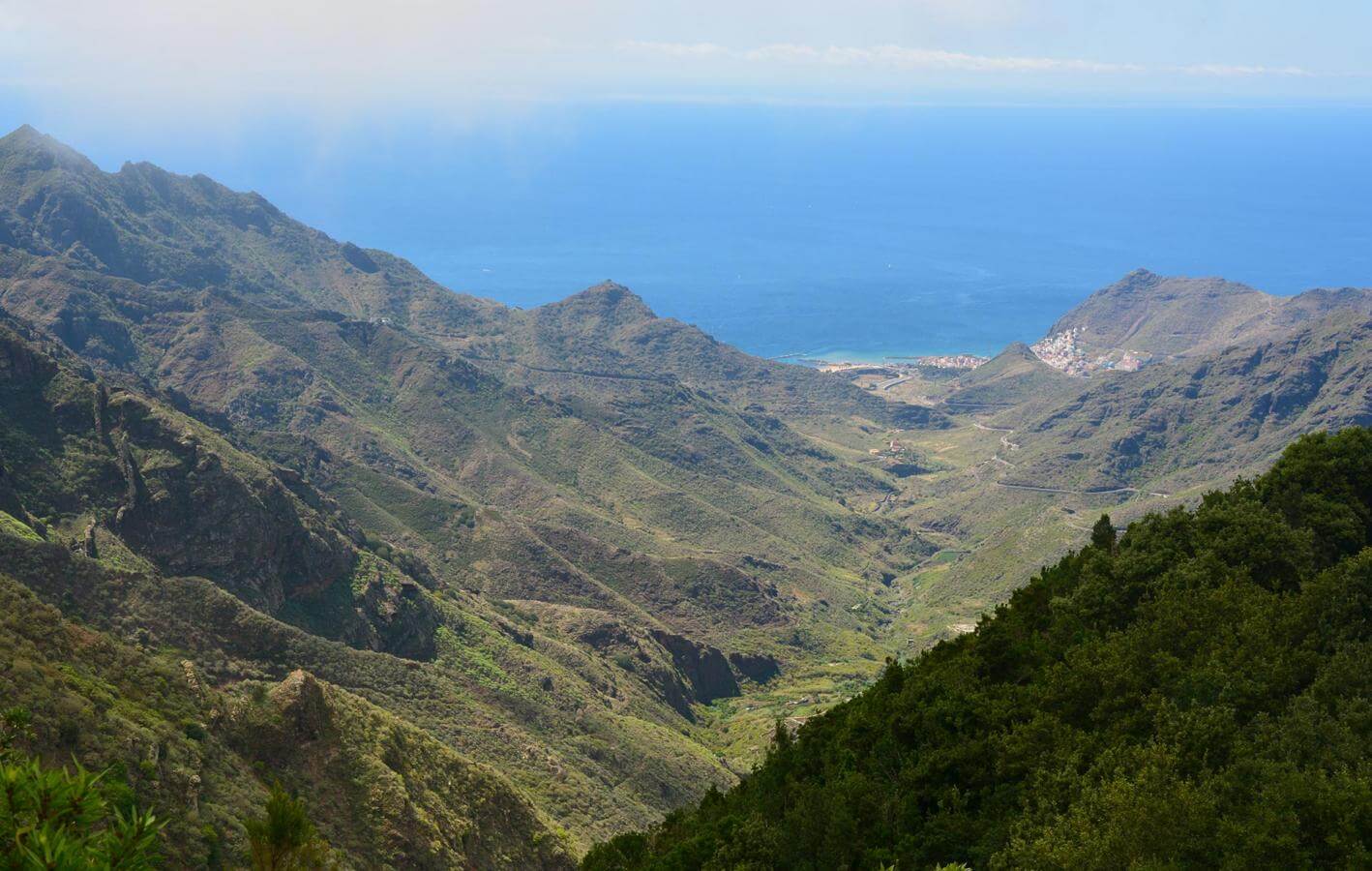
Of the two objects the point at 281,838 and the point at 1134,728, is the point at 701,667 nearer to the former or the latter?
the point at 1134,728

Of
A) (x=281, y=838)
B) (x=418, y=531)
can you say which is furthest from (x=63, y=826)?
(x=418, y=531)

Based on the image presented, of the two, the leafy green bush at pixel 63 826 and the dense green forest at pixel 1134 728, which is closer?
the leafy green bush at pixel 63 826

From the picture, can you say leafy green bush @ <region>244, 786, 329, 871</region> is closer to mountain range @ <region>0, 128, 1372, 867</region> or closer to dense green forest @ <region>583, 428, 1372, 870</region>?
dense green forest @ <region>583, 428, 1372, 870</region>

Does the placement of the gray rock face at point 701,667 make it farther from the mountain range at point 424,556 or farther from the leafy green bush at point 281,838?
the leafy green bush at point 281,838

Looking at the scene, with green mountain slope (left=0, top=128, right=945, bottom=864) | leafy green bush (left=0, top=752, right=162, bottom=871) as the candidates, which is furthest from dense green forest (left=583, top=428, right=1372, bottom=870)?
green mountain slope (left=0, top=128, right=945, bottom=864)

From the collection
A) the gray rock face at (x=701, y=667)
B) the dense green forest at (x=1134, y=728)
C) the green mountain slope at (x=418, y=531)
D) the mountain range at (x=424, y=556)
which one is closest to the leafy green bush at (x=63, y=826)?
Result: the dense green forest at (x=1134, y=728)

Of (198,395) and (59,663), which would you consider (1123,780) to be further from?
(198,395)
